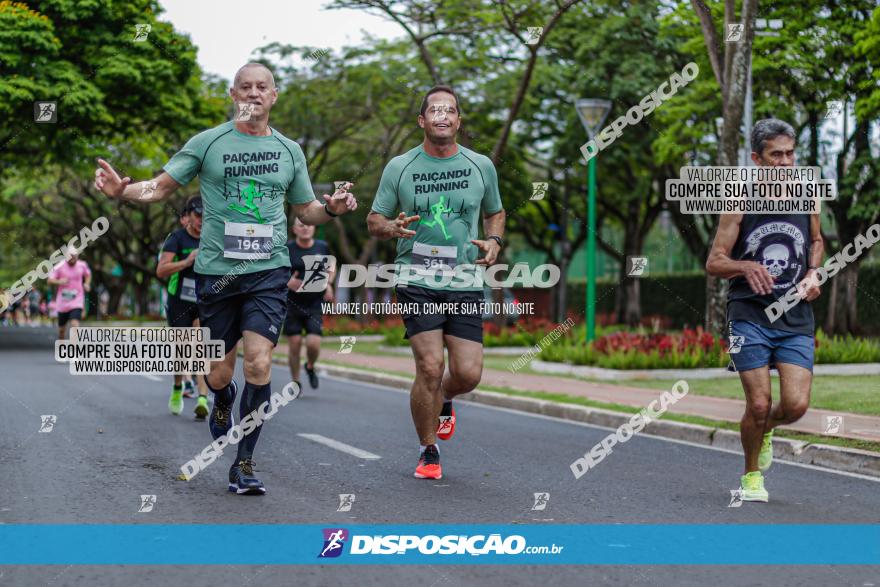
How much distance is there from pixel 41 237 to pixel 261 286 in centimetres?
5144

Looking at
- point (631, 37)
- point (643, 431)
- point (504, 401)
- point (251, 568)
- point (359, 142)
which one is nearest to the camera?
point (251, 568)

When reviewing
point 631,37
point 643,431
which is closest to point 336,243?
point 631,37

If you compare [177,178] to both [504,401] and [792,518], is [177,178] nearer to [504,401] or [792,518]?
[792,518]

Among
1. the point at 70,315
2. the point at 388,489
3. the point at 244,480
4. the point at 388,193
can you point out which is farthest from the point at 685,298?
the point at 244,480

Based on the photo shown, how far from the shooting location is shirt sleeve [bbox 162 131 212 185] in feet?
20.2

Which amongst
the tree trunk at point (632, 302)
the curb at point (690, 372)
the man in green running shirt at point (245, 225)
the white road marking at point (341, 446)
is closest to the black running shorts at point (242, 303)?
the man in green running shirt at point (245, 225)

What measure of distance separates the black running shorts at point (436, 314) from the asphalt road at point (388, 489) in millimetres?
922

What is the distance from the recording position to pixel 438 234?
6.82 meters

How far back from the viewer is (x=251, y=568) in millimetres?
4641

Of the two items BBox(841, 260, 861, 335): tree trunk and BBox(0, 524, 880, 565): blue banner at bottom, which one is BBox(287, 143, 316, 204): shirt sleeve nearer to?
BBox(0, 524, 880, 565): blue banner at bottom

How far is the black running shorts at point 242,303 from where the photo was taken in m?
6.22

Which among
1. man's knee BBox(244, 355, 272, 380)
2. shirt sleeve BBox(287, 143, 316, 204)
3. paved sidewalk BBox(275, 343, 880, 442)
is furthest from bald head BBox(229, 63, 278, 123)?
paved sidewalk BBox(275, 343, 880, 442)

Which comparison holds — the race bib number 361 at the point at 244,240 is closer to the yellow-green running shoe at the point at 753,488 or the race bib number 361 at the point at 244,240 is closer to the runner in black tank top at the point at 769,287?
the runner in black tank top at the point at 769,287

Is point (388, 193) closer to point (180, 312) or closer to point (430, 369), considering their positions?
point (430, 369)
